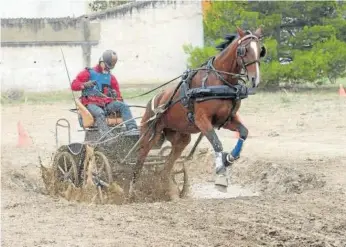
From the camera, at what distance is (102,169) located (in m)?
10.8

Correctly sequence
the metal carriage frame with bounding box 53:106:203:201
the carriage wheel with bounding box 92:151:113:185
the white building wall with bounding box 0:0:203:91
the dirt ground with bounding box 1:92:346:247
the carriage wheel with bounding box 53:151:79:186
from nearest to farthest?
the dirt ground with bounding box 1:92:346:247
the carriage wheel with bounding box 92:151:113:185
the metal carriage frame with bounding box 53:106:203:201
the carriage wheel with bounding box 53:151:79:186
the white building wall with bounding box 0:0:203:91

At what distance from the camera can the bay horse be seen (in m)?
9.74

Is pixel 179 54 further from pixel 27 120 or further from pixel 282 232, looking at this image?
pixel 282 232

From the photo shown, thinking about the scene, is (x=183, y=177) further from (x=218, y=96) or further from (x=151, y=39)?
(x=151, y=39)

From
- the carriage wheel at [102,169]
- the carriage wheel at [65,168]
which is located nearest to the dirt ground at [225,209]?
the carriage wheel at [65,168]

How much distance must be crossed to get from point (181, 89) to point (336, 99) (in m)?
14.9

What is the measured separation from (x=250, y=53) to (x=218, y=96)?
0.68 m

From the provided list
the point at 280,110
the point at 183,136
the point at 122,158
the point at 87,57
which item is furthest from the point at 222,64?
the point at 87,57

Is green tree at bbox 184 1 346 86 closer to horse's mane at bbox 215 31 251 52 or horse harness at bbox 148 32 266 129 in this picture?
horse's mane at bbox 215 31 251 52

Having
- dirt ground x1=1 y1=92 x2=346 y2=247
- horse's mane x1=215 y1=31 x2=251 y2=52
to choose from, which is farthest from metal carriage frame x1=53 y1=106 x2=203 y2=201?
horse's mane x1=215 y1=31 x2=251 y2=52

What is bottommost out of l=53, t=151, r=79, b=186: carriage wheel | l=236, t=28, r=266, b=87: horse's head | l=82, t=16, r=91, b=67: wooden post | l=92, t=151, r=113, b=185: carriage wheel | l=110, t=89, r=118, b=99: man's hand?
l=82, t=16, r=91, b=67: wooden post

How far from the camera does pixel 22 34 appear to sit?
30.2 meters

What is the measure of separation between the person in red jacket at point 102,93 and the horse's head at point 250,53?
2140 mm

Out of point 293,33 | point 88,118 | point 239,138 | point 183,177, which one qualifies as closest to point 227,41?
point 239,138
